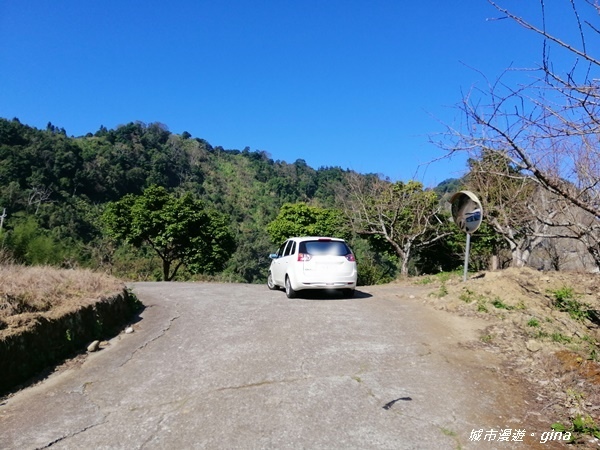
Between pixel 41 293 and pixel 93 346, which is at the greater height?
pixel 41 293

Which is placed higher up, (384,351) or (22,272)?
(22,272)

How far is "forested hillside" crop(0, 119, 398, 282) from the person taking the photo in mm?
34722

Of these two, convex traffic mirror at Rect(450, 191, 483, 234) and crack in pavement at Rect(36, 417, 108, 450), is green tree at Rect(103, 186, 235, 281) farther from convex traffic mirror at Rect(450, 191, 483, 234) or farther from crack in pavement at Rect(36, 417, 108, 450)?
crack in pavement at Rect(36, 417, 108, 450)

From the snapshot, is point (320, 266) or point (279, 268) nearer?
point (320, 266)

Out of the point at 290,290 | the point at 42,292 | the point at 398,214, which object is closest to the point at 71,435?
the point at 42,292

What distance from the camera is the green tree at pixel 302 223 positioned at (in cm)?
3079

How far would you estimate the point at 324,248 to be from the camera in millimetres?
11578

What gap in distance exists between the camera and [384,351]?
22.1 feet

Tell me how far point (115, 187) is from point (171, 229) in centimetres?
4445

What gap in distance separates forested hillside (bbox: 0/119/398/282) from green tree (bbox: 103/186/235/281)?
2.69 m

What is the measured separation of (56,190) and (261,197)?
43.2 meters

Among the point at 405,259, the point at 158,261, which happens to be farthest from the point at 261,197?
the point at 405,259

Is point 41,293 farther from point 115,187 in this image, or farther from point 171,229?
point 115,187

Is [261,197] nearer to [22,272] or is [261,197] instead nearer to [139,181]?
[139,181]
